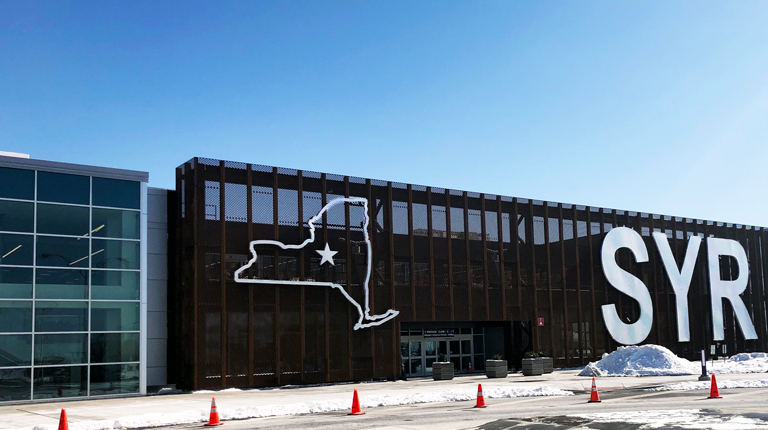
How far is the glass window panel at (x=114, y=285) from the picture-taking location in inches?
1156

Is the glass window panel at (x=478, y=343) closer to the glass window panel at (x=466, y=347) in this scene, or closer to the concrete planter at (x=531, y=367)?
the glass window panel at (x=466, y=347)

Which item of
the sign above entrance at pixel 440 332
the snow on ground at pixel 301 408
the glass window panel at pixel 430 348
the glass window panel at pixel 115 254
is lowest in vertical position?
the snow on ground at pixel 301 408

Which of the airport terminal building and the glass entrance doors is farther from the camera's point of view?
the glass entrance doors

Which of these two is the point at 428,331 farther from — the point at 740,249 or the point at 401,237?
the point at 740,249

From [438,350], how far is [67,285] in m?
19.7

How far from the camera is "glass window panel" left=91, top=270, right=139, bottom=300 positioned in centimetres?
2938

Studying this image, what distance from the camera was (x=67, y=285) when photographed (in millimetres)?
28672

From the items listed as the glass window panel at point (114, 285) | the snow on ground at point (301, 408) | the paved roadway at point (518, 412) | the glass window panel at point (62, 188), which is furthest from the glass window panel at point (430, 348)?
the glass window panel at point (62, 188)

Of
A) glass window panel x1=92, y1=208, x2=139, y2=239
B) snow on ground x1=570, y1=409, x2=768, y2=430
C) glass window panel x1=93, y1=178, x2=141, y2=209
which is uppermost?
glass window panel x1=93, y1=178, x2=141, y2=209

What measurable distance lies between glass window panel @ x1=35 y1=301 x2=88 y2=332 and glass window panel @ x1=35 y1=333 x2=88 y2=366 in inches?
11.5

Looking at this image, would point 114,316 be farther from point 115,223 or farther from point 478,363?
point 478,363

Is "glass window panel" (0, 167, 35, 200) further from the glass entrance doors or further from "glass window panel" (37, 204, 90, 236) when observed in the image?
the glass entrance doors

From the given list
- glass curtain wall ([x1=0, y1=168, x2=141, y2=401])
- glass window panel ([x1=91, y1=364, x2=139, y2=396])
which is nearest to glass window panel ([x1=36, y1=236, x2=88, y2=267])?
glass curtain wall ([x1=0, y1=168, x2=141, y2=401])

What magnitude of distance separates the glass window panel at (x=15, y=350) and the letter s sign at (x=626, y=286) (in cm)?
3151
